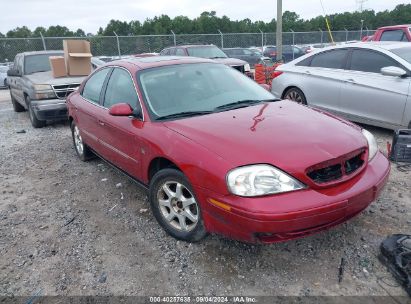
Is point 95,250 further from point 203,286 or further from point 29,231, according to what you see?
point 203,286

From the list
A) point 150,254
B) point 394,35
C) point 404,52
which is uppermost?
point 394,35

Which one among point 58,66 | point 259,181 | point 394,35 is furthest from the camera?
point 394,35

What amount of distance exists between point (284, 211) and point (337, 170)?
0.62 m

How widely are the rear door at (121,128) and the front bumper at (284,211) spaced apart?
109cm

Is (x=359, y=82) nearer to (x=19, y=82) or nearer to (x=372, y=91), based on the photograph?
(x=372, y=91)

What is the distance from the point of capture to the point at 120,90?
4.00 metres

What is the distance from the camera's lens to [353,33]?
28.1m

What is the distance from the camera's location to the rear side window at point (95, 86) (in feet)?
14.8

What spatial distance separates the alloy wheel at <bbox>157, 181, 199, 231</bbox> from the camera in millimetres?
3039

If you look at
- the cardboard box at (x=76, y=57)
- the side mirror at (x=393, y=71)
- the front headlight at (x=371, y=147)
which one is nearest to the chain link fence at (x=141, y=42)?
the cardboard box at (x=76, y=57)

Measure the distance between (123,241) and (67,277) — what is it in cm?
60

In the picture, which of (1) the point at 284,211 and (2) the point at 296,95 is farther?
(2) the point at 296,95

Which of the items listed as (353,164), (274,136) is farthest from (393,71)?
(274,136)

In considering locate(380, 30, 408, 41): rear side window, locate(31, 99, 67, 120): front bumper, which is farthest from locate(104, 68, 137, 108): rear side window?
locate(380, 30, 408, 41): rear side window
